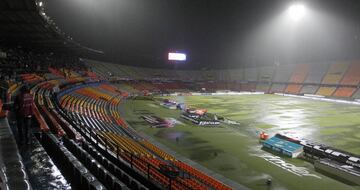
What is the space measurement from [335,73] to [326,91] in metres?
6.27

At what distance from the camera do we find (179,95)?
7512 centimetres

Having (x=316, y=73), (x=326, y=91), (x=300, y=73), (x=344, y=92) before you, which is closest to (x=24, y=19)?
(x=344, y=92)

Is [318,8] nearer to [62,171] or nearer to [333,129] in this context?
[333,129]

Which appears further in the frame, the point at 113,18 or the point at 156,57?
the point at 156,57

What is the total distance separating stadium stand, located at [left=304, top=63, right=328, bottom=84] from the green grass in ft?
108

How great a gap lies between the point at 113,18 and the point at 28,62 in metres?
37.5

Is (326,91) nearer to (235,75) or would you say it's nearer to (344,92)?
(344,92)

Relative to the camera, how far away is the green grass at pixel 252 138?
701 inches

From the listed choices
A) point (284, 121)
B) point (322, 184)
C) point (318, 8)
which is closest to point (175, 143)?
point (322, 184)

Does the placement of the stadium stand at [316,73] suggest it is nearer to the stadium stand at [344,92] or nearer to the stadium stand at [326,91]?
the stadium stand at [326,91]

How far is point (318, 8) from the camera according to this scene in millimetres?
68188

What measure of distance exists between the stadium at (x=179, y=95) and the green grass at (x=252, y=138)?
0.49ft

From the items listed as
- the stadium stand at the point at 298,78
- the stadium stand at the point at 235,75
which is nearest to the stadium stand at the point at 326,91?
the stadium stand at the point at 298,78

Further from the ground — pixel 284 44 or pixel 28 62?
pixel 284 44
